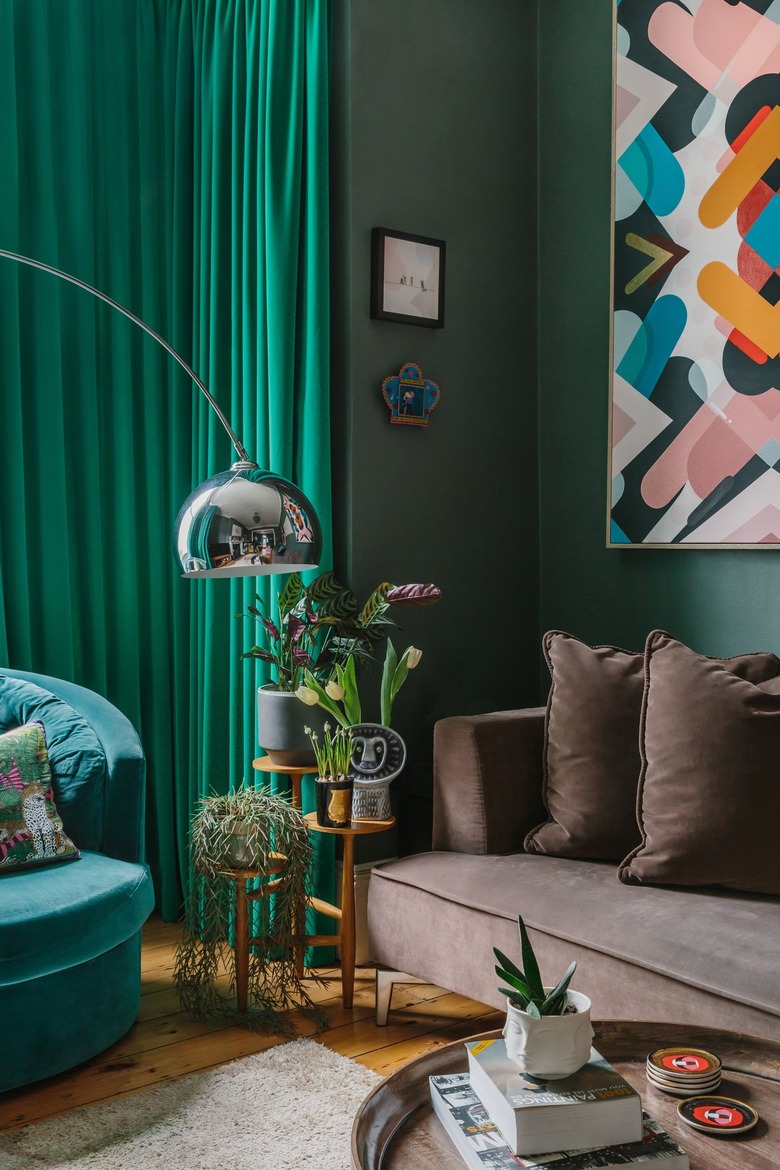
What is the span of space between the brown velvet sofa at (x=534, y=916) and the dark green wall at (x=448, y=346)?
1.38ft

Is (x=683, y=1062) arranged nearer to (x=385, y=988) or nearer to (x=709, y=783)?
(x=709, y=783)

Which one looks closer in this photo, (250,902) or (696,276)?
(250,902)

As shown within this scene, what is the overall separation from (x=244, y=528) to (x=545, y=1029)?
107 cm

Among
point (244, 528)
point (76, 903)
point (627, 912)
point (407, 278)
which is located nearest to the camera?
point (244, 528)

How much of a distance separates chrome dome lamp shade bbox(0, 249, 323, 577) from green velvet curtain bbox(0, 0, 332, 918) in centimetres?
85

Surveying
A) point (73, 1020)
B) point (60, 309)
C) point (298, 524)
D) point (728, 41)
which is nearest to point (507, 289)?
point (728, 41)

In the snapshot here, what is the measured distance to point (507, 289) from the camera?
132 inches

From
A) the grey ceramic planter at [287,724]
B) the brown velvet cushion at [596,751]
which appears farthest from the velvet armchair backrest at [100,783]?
the brown velvet cushion at [596,751]

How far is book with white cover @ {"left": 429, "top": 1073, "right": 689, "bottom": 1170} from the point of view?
114 centimetres

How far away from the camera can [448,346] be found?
3.20 metres

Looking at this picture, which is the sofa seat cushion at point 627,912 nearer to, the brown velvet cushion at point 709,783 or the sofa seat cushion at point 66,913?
the brown velvet cushion at point 709,783

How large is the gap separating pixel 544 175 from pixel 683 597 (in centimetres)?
140

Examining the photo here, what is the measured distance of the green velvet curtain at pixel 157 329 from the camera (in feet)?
9.78

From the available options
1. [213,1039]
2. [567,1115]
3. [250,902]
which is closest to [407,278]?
[250,902]
